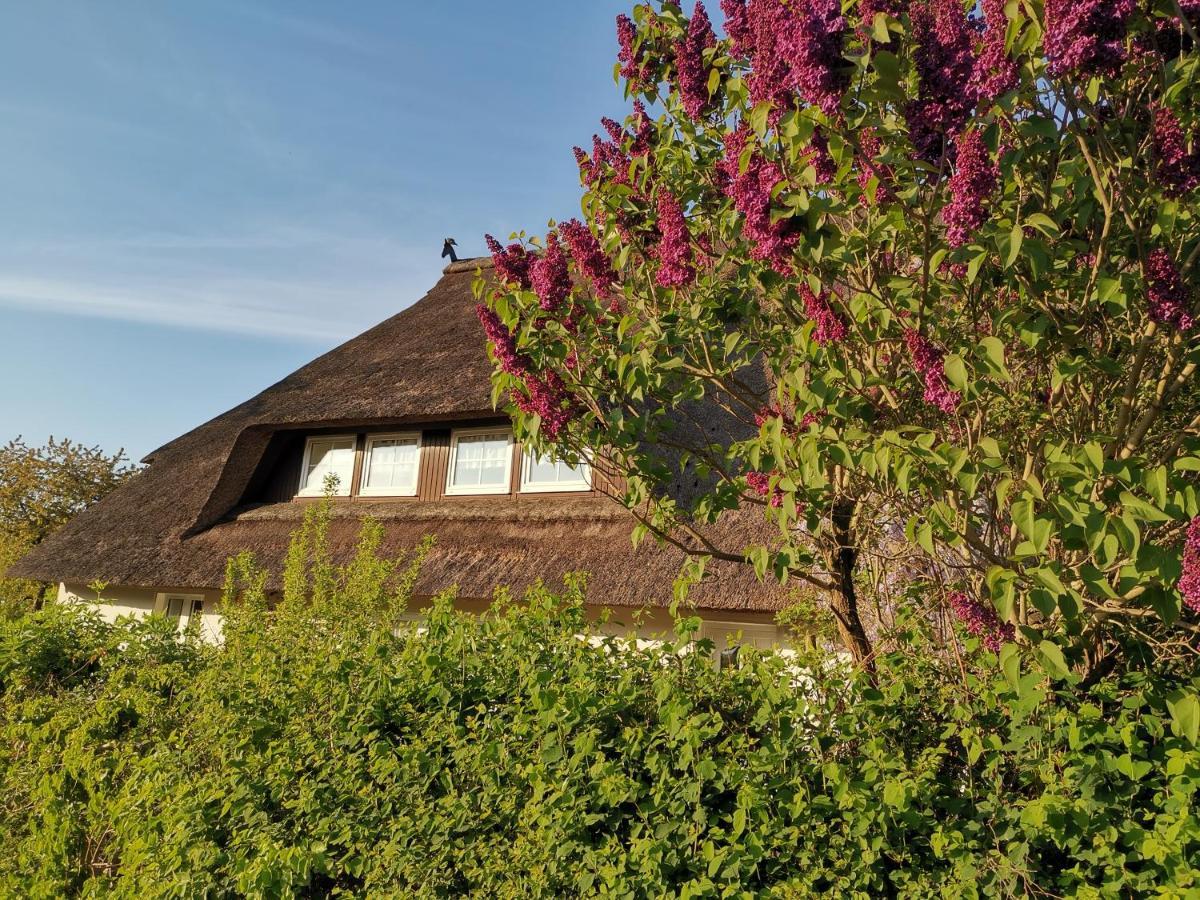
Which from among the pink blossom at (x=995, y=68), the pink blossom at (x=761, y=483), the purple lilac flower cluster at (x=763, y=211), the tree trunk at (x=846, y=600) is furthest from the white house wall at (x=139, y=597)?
the pink blossom at (x=995, y=68)

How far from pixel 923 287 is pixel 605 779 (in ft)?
6.63

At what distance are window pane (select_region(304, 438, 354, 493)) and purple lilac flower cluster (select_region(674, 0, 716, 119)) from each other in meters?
9.81

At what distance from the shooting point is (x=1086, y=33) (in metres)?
1.90

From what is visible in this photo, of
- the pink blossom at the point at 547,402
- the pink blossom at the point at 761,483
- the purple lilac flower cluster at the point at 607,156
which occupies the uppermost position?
the purple lilac flower cluster at the point at 607,156

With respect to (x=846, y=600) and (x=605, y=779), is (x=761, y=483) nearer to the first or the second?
(x=846, y=600)

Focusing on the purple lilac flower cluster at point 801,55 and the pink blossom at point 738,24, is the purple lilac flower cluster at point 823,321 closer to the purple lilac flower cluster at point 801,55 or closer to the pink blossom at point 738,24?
the purple lilac flower cluster at point 801,55

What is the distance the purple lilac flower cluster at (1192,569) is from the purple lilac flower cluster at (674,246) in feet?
5.93

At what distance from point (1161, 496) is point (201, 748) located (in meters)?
4.14

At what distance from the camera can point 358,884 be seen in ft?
10.9

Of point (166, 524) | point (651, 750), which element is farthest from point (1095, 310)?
point (166, 524)

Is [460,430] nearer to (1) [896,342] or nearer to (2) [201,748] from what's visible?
(2) [201,748]

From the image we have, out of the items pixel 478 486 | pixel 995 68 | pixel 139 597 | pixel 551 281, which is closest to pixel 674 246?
pixel 551 281

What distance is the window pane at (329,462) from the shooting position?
39.9 ft

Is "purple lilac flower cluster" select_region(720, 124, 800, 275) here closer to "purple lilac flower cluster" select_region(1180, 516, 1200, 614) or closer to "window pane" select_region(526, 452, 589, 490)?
"purple lilac flower cluster" select_region(1180, 516, 1200, 614)
